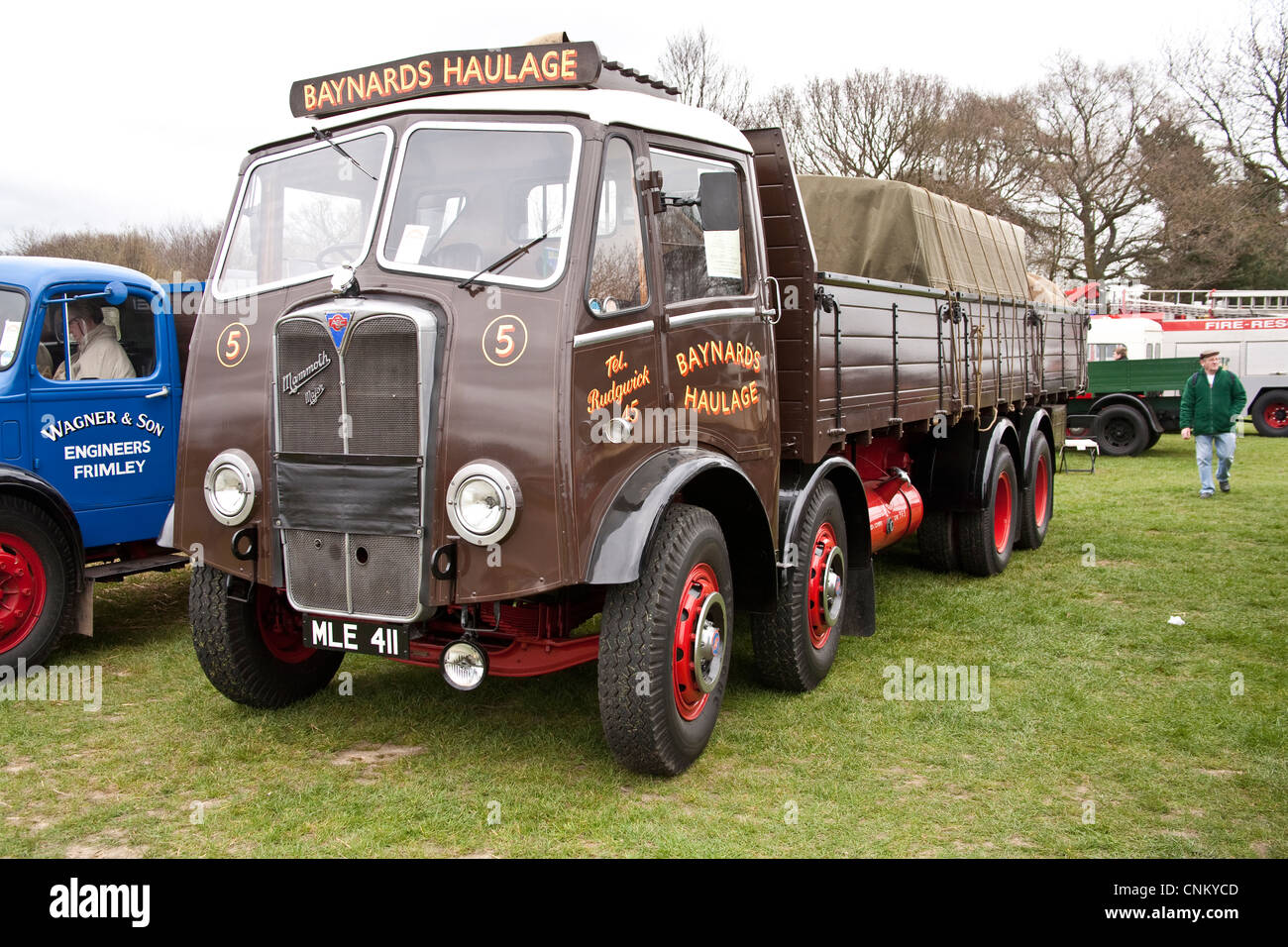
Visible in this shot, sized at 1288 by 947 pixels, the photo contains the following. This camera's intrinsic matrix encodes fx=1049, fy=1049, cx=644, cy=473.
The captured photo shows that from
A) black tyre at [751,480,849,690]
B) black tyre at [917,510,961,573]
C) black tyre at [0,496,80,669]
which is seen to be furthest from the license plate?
black tyre at [917,510,961,573]

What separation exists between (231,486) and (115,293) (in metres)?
3.26

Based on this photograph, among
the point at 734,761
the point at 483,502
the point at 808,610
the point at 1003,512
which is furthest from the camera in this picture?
the point at 1003,512

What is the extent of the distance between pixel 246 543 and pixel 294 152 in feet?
6.01

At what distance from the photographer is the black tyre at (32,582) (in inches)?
240

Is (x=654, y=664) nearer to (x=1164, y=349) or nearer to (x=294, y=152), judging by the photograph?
(x=294, y=152)

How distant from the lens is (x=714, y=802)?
4.38m

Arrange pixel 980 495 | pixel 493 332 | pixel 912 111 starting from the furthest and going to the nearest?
pixel 912 111 → pixel 980 495 → pixel 493 332

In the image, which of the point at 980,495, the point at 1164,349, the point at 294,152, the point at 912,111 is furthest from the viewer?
the point at 912,111

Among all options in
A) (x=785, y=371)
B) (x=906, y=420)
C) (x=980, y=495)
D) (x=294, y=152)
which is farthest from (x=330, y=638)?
(x=980, y=495)

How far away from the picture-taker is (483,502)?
13.2ft

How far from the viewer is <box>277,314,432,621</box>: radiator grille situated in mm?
4164

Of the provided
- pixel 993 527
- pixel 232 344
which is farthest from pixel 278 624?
pixel 993 527

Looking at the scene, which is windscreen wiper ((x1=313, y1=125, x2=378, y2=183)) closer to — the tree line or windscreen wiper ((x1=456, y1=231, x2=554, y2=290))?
windscreen wiper ((x1=456, y1=231, x2=554, y2=290))

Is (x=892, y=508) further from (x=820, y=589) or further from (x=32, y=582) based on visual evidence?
(x=32, y=582)
